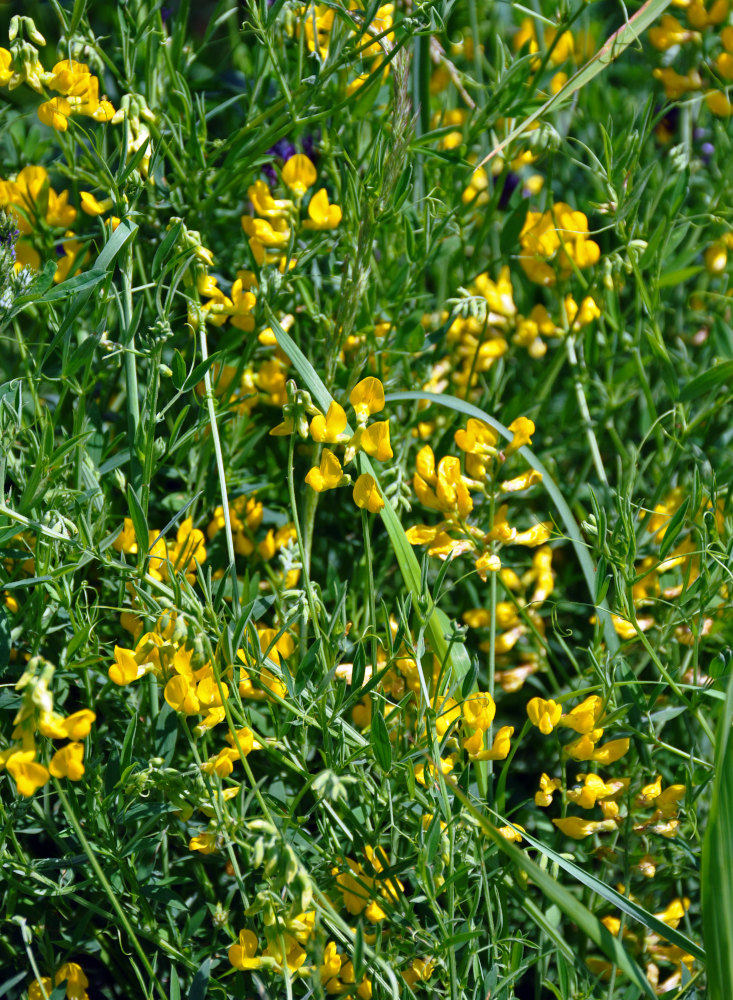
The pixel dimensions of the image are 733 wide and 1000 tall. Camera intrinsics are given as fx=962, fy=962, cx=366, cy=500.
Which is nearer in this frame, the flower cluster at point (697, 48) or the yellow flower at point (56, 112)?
the yellow flower at point (56, 112)

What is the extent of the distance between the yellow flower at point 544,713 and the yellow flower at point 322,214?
2.38ft

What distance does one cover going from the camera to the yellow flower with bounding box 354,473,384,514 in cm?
110

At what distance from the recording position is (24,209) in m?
1.41

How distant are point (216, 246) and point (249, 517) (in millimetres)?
503

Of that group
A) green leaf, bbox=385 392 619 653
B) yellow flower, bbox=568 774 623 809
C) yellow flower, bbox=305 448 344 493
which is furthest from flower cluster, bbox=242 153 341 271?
yellow flower, bbox=568 774 623 809

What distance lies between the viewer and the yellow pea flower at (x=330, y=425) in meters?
1.10

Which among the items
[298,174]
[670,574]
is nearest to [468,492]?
[670,574]

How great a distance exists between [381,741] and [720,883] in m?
0.35

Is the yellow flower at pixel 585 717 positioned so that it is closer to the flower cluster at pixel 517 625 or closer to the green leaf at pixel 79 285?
the flower cluster at pixel 517 625

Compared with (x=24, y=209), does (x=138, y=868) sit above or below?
below

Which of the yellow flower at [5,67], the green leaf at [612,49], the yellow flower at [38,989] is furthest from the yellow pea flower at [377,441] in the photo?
the yellow flower at [38,989]

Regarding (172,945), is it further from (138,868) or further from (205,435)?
(205,435)

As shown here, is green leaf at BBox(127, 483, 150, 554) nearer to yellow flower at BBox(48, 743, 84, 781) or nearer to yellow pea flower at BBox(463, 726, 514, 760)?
yellow flower at BBox(48, 743, 84, 781)

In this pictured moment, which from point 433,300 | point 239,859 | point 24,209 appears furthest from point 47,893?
point 433,300
